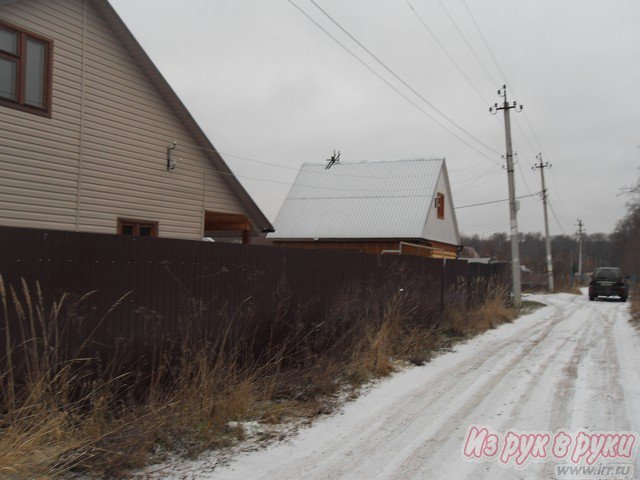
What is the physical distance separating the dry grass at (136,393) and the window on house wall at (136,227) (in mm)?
4931

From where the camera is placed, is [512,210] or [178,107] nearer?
[178,107]

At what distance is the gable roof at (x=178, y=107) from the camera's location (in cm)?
962

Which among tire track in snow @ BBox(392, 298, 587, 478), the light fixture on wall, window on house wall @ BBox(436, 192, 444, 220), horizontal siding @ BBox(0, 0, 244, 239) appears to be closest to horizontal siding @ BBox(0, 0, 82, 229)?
horizontal siding @ BBox(0, 0, 244, 239)

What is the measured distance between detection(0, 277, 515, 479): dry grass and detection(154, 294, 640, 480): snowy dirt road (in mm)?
381

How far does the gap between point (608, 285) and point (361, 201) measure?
1359cm

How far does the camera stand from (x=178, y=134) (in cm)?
1112

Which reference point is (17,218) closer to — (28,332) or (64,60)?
(64,60)

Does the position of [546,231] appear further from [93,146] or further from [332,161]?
[93,146]

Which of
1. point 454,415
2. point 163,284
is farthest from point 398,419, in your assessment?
point 163,284

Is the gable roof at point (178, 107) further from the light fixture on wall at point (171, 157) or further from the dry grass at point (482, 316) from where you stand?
the dry grass at point (482, 316)

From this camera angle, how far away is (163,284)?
5066 millimetres

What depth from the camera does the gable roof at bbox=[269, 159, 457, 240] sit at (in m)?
24.5

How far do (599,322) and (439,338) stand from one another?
8.04 m

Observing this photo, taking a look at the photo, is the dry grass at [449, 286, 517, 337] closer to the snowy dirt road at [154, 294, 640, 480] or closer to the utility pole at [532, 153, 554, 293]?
the snowy dirt road at [154, 294, 640, 480]
